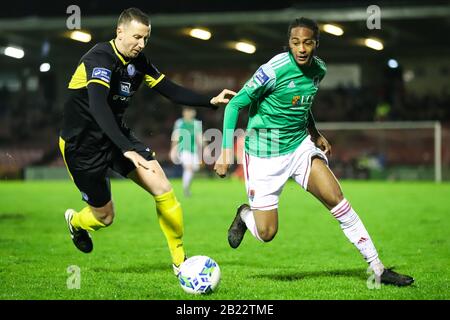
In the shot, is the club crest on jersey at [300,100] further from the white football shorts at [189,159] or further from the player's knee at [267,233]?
the white football shorts at [189,159]

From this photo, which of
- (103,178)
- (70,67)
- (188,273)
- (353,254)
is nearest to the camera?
(188,273)

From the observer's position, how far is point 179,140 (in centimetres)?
2109

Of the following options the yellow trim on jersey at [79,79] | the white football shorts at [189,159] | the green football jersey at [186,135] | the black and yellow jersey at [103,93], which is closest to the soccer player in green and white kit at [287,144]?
the black and yellow jersey at [103,93]

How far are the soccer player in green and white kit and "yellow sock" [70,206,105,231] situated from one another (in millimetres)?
1443

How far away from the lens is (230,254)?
940 cm

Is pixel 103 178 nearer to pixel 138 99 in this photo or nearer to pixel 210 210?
pixel 210 210

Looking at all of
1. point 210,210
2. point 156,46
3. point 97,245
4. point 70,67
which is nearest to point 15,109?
point 70,67

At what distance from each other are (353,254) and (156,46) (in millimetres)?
25616

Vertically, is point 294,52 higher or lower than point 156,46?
lower

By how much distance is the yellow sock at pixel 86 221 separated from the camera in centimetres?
775

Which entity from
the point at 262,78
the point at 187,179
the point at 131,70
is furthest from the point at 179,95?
the point at 187,179

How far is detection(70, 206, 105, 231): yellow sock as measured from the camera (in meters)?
7.75

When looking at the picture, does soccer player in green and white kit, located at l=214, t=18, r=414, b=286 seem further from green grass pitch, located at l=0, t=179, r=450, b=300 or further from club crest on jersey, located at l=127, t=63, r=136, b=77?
club crest on jersey, located at l=127, t=63, r=136, b=77

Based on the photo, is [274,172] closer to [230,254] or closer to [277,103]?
[277,103]
